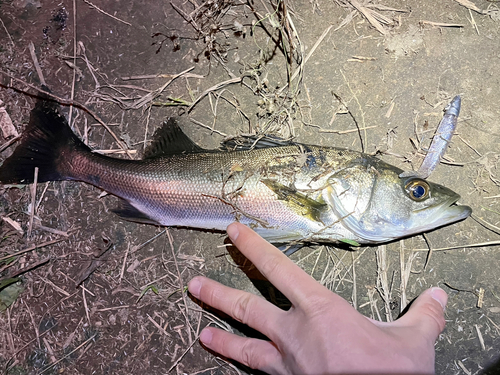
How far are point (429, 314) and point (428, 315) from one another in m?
0.02

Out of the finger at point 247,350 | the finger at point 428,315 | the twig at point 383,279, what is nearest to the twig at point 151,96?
the finger at point 247,350

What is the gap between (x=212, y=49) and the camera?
312 centimetres

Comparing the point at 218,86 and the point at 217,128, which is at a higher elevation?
the point at 218,86

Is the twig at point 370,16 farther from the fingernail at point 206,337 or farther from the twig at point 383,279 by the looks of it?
the fingernail at point 206,337

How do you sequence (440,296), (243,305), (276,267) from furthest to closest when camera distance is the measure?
(440,296)
(243,305)
(276,267)

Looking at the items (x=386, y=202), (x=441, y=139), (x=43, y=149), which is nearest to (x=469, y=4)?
(x=441, y=139)

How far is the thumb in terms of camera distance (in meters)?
2.32

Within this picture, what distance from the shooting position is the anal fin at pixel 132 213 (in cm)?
285

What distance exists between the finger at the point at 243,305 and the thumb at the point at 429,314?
0.97 meters

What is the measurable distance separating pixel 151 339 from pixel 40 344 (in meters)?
1.19

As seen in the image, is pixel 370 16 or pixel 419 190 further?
pixel 370 16

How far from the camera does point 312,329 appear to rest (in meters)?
1.97

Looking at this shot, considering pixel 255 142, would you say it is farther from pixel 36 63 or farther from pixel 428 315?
pixel 36 63

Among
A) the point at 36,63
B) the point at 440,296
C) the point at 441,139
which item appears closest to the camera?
the point at 440,296
